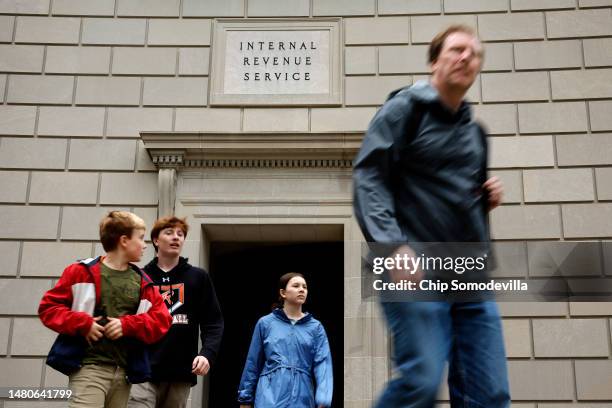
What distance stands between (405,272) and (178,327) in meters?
3.18

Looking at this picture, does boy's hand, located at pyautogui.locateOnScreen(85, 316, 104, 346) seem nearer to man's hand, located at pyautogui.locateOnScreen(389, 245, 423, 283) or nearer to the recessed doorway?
man's hand, located at pyautogui.locateOnScreen(389, 245, 423, 283)

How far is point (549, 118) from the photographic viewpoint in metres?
8.91

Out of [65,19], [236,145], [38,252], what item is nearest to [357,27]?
[236,145]

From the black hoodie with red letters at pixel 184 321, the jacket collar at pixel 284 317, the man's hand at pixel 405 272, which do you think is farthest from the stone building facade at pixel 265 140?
the man's hand at pixel 405 272

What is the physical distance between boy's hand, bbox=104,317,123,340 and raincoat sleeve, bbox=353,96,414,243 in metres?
2.00

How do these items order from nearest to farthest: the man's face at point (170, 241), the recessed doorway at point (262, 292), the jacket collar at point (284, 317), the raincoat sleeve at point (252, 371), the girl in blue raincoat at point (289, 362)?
the man's face at point (170, 241) → the girl in blue raincoat at point (289, 362) → the raincoat sleeve at point (252, 371) → the jacket collar at point (284, 317) → the recessed doorway at point (262, 292)

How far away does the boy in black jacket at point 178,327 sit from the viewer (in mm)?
5277

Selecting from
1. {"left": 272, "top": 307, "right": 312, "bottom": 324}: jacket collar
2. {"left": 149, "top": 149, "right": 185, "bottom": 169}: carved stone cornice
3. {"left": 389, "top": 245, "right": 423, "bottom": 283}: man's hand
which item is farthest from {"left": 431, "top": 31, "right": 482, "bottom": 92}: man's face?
{"left": 149, "top": 149, "right": 185, "bottom": 169}: carved stone cornice

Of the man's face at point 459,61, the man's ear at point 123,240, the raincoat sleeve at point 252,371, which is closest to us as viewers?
the man's face at point 459,61

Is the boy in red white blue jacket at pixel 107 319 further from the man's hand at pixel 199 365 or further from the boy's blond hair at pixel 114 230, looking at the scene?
the man's hand at pixel 199 365

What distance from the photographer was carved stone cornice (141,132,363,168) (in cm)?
877


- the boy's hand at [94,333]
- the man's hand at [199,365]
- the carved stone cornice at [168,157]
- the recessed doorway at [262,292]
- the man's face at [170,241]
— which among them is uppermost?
the carved stone cornice at [168,157]

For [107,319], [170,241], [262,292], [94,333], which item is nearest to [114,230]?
[107,319]

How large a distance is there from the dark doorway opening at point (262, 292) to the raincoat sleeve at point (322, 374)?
622 cm
